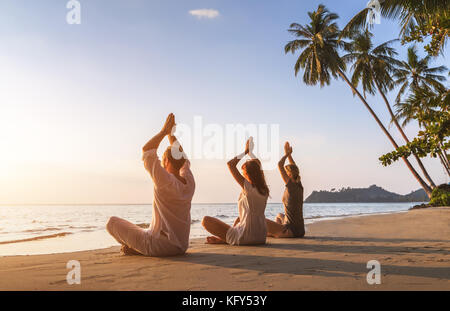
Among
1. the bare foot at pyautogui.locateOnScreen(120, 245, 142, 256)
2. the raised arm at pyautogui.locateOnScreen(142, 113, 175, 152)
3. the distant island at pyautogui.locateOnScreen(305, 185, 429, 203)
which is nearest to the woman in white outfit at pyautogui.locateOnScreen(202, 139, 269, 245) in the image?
the bare foot at pyautogui.locateOnScreen(120, 245, 142, 256)

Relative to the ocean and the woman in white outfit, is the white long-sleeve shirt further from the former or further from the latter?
the ocean

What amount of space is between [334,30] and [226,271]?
25.4 metres

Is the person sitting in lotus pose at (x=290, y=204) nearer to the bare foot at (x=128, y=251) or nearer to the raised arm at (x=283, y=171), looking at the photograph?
the raised arm at (x=283, y=171)

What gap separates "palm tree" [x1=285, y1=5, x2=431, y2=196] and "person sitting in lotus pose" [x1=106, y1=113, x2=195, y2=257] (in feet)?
72.8

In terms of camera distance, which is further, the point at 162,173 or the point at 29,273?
the point at 162,173

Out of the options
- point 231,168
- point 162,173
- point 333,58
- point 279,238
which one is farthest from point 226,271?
point 333,58

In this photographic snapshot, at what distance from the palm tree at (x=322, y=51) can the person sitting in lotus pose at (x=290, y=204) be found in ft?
62.7

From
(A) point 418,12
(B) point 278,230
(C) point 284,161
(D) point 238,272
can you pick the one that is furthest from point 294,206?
(A) point 418,12

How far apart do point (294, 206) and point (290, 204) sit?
3.7 inches

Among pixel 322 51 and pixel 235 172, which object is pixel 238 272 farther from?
pixel 322 51

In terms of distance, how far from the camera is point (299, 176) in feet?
22.4

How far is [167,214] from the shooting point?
392cm

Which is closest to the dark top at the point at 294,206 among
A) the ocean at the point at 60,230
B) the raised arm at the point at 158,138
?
the ocean at the point at 60,230
